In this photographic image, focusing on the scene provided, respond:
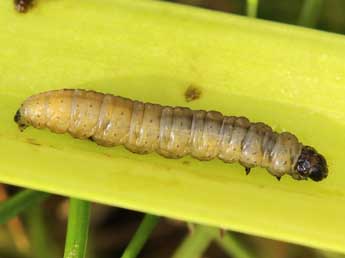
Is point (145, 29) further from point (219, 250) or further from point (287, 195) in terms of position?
point (219, 250)

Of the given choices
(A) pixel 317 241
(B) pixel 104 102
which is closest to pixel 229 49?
(B) pixel 104 102

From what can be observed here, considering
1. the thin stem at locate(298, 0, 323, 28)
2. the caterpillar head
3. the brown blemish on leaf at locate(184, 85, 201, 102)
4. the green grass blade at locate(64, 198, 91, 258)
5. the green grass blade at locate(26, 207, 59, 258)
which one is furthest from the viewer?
the green grass blade at locate(26, 207, 59, 258)

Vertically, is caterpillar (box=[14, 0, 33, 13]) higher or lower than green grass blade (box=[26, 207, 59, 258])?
higher

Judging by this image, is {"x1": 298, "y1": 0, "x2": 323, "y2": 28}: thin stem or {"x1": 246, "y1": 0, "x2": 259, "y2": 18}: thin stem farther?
{"x1": 298, "y1": 0, "x2": 323, "y2": 28}: thin stem

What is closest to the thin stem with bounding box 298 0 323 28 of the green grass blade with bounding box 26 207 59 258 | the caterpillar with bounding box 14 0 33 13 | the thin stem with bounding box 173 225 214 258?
the thin stem with bounding box 173 225 214 258

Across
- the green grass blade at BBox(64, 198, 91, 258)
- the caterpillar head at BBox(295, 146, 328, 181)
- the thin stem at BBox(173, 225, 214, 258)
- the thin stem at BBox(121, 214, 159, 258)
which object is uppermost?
the caterpillar head at BBox(295, 146, 328, 181)

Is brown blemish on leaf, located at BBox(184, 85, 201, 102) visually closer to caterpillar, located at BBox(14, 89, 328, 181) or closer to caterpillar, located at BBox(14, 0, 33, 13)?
caterpillar, located at BBox(14, 89, 328, 181)

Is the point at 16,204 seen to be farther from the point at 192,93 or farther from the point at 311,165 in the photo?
the point at 311,165

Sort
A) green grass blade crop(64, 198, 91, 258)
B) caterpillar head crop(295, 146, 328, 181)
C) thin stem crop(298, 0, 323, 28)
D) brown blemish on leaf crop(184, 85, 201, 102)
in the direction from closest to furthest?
1. green grass blade crop(64, 198, 91, 258)
2. caterpillar head crop(295, 146, 328, 181)
3. brown blemish on leaf crop(184, 85, 201, 102)
4. thin stem crop(298, 0, 323, 28)
